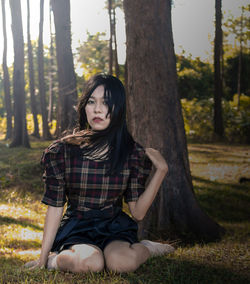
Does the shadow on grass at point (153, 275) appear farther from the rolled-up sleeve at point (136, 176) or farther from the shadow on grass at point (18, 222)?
the shadow on grass at point (18, 222)

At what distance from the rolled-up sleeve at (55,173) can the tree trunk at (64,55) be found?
672cm

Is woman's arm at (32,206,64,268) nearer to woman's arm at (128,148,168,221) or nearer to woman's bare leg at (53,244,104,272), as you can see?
woman's bare leg at (53,244,104,272)

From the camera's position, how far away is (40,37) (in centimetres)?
1708

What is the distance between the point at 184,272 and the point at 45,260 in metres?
1.01

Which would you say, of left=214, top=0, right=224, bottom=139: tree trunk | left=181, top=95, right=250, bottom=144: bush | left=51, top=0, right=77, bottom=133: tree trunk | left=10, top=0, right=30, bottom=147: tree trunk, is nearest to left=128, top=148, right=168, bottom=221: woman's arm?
left=181, top=95, right=250, bottom=144: bush

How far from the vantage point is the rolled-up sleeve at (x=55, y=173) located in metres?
2.94

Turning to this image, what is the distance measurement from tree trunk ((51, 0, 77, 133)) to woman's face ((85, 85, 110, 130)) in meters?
6.66

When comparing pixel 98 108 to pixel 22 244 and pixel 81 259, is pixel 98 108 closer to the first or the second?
pixel 81 259

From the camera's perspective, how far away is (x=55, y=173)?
9.64 ft

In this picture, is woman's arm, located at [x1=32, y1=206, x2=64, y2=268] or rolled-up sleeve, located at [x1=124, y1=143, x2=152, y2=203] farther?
rolled-up sleeve, located at [x1=124, y1=143, x2=152, y2=203]

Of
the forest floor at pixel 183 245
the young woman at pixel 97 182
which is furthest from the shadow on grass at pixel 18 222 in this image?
the young woman at pixel 97 182

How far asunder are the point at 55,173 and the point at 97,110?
1.82ft

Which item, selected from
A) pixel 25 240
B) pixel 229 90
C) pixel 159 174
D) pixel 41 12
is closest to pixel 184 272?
pixel 159 174

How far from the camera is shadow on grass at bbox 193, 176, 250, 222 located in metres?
6.14
